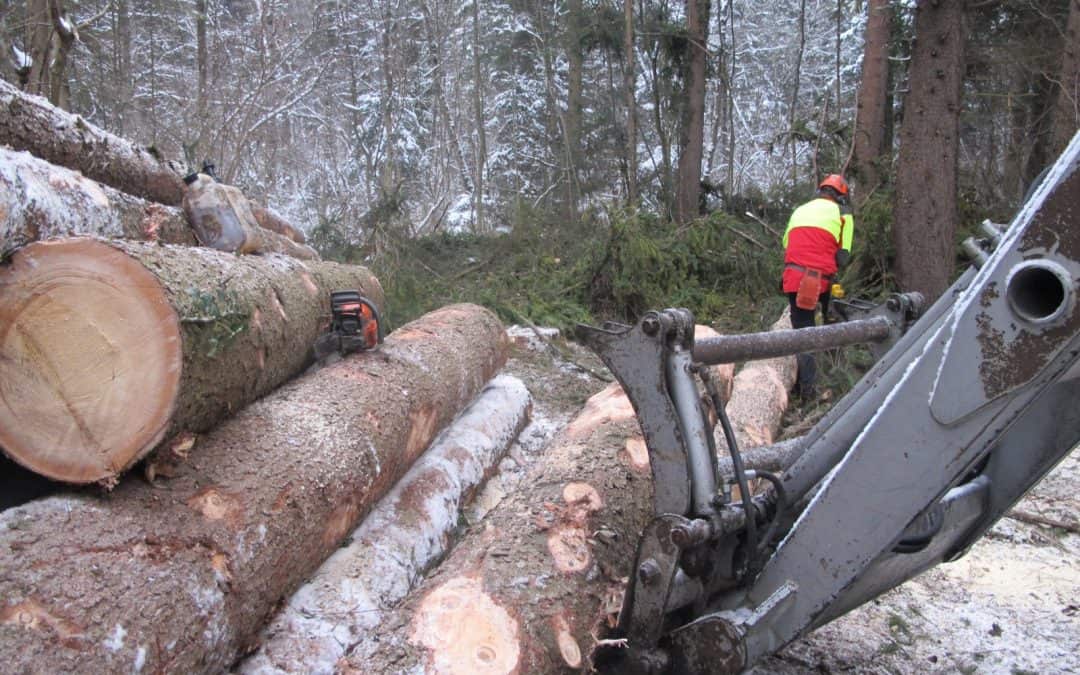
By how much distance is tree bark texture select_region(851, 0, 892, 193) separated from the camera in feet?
27.7

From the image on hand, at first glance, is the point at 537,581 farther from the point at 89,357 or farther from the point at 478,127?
the point at 478,127

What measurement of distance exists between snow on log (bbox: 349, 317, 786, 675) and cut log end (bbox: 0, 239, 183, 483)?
1021 millimetres

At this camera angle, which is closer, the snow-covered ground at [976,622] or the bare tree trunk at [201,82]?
the snow-covered ground at [976,622]

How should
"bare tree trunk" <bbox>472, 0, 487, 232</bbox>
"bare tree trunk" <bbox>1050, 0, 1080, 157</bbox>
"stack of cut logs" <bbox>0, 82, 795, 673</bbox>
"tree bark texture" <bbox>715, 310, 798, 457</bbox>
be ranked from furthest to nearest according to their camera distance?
"bare tree trunk" <bbox>472, 0, 487, 232</bbox> < "bare tree trunk" <bbox>1050, 0, 1080, 157</bbox> < "tree bark texture" <bbox>715, 310, 798, 457</bbox> < "stack of cut logs" <bbox>0, 82, 795, 673</bbox>

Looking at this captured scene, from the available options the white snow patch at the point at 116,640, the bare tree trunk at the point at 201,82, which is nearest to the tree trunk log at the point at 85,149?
the white snow patch at the point at 116,640

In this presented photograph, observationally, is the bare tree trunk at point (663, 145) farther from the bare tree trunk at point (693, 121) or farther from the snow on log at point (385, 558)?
the snow on log at point (385, 558)

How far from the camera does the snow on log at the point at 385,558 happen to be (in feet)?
8.32

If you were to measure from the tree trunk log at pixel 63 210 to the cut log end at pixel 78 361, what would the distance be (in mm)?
206

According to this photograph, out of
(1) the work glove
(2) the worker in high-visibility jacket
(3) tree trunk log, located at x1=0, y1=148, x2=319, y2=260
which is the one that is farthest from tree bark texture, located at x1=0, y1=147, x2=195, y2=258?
(1) the work glove

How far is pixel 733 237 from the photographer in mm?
8852

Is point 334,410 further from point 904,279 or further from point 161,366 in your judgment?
point 904,279

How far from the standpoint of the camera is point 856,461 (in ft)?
5.81

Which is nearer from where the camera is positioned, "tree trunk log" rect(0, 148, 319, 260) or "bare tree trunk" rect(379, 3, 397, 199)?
"tree trunk log" rect(0, 148, 319, 260)

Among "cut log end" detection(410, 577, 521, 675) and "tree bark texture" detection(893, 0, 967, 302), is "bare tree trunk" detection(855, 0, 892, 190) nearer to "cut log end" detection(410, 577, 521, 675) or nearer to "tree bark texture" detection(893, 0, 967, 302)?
"tree bark texture" detection(893, 0, 967, 302)
